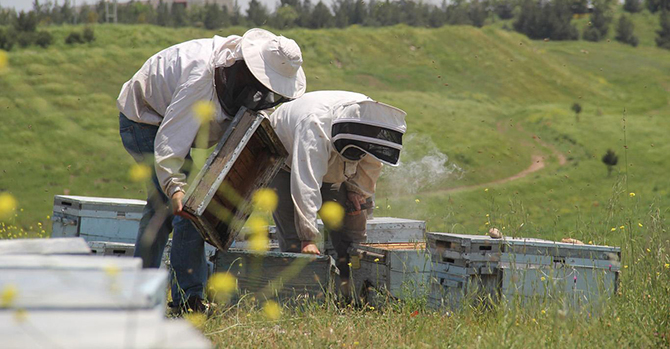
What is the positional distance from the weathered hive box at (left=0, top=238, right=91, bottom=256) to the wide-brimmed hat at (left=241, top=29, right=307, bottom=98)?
81.7 inches

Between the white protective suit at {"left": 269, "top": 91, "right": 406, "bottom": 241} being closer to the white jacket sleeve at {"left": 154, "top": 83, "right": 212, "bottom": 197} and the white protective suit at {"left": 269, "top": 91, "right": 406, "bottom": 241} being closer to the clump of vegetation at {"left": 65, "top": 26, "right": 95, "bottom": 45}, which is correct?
the white jacket sleeve at {"left": 154, "top": 83, "right": 212, "bottom": 197}

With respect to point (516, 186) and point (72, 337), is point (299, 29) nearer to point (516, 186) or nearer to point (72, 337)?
point (516, 186)

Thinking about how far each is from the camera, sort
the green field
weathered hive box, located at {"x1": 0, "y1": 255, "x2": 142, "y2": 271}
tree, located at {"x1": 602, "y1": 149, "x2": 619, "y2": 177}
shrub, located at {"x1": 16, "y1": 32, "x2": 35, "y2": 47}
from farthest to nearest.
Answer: shrub, located at {"x1": 16, "y1": 32, "x2": 35, "y2": 47}
tree, located at {"x1": 602, "y1": 149, "x2": 619, "y2": 177}
the green field
weathered hive box, located at {"x1": 0, "y1": 255, "x2": 142, "y2": 271}

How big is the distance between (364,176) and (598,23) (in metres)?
64.7

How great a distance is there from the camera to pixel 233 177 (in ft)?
13.6

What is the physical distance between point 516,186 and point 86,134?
16.4 meters

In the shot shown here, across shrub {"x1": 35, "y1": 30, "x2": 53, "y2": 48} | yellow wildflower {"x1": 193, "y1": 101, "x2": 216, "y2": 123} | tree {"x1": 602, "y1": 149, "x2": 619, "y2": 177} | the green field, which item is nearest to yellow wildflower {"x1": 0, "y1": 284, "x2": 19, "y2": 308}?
the green field

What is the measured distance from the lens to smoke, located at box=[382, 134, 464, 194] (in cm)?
2258

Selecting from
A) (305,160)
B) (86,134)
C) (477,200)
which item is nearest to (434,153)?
(477,200)

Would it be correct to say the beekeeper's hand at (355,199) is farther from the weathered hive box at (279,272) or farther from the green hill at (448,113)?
the green hill at (448,113)

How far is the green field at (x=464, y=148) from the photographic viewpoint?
3.63 m

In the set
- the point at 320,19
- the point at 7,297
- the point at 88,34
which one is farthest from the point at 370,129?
A: the point at 320,19

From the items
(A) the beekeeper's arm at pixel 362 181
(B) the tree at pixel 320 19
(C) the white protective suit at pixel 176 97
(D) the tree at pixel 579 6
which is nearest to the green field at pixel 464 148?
(C) the white protective suit at pixel 176 97

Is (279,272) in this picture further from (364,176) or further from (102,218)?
(102,218)
